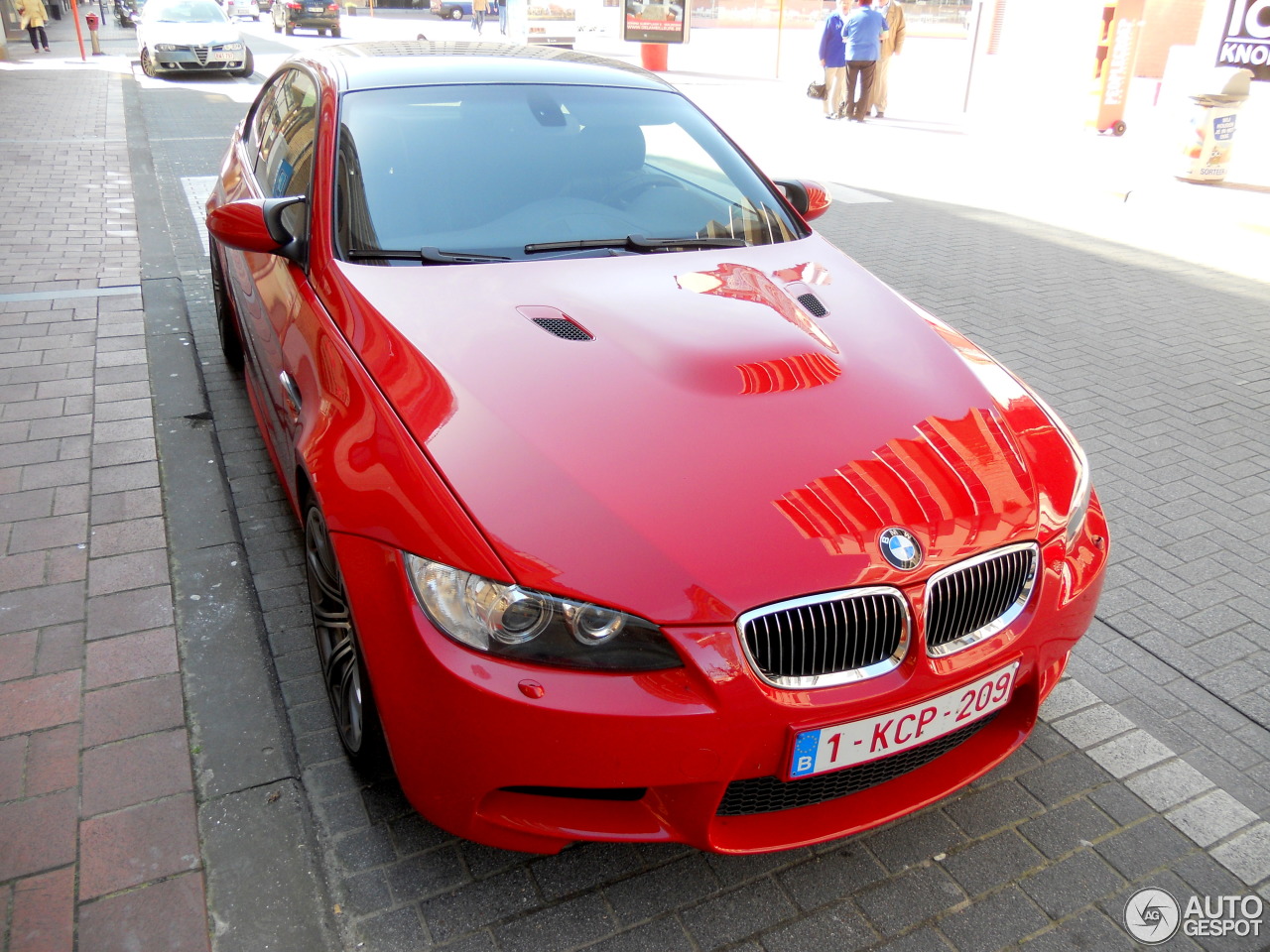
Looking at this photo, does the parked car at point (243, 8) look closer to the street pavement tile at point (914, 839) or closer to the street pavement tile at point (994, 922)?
the street pavement tile at point (914, 839)

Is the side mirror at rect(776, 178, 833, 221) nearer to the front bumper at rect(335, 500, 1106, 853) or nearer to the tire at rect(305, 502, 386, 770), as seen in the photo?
the front bumper at rect(335, 500, 1106, 853)

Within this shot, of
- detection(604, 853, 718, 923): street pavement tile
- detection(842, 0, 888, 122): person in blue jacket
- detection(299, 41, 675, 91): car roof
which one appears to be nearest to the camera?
detection(604, 853, 718, 923): street pavement tile

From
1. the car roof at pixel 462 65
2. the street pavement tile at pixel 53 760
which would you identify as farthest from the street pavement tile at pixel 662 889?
the car roof at pixel 462 65

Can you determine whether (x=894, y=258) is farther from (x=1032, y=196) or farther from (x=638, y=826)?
(x=638, y=826)

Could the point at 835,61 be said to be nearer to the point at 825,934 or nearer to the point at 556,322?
the point at 556,322

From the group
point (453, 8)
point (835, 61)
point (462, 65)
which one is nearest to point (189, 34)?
point (835, 61)

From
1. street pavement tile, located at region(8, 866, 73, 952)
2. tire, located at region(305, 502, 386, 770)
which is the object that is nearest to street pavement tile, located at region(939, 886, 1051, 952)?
tire, located at region(305, 502, 386, 770)

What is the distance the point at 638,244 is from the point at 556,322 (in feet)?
2.04

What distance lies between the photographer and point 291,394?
9.05 ft

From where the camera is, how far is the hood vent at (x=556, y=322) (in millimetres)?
2457

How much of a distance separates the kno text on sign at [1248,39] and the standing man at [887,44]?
6.00 meters

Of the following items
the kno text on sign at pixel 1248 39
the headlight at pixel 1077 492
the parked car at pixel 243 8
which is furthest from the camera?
the parked car at pixel 243 8

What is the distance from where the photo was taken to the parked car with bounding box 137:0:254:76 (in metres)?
18.2

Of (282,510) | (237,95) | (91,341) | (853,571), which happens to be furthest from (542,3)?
(853,571)
